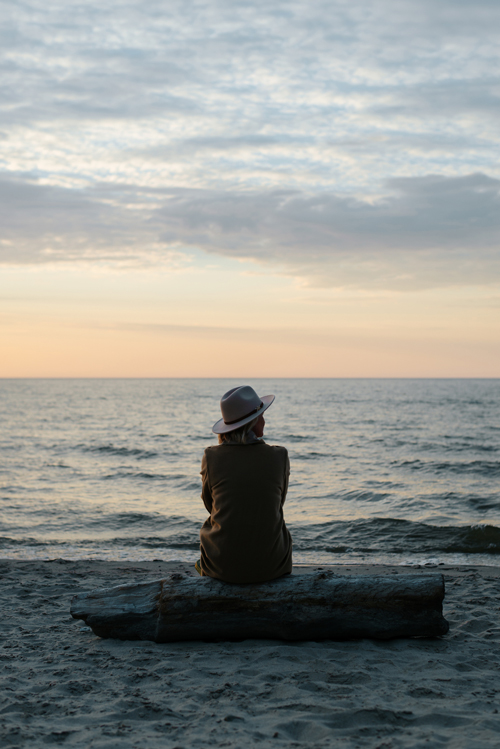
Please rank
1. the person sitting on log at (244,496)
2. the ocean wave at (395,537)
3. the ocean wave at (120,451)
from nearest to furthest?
the person sitting on log at (244,496) < the ocean wave at (395,537) < the ocean wave at (120,451)

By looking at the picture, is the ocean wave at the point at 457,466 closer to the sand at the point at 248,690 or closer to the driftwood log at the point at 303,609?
the sand at the point at 248,690

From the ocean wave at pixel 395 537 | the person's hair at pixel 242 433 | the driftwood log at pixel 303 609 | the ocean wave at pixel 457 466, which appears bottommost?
the ocean wave at pixel 395 537

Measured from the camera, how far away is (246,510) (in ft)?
14.1

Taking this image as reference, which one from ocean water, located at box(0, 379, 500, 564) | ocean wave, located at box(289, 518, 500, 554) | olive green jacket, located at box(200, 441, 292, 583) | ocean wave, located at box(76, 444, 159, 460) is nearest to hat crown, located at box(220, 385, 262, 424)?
olive green jacket, located at box(200, 441, 292, 583)

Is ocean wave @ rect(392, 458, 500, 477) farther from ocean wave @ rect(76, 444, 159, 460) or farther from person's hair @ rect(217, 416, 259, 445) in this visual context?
person's hair @ rect(217, 416, 259, 445)

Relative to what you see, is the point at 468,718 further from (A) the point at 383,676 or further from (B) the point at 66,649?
(B) the point at 66,649

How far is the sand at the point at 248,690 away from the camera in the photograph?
3.09 meters

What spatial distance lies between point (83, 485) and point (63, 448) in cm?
885

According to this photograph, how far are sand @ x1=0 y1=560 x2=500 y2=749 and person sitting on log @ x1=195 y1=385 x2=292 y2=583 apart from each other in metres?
0.63

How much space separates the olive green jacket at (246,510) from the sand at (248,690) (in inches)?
24.6

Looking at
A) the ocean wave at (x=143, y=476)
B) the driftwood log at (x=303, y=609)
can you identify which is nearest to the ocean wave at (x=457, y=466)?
the ocean wave at (x=143, y=476)

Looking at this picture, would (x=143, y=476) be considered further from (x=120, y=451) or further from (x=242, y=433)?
(x=242, y=433)

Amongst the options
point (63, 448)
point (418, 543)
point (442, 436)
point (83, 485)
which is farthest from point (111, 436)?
point (418, 543)

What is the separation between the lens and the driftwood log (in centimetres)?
438
